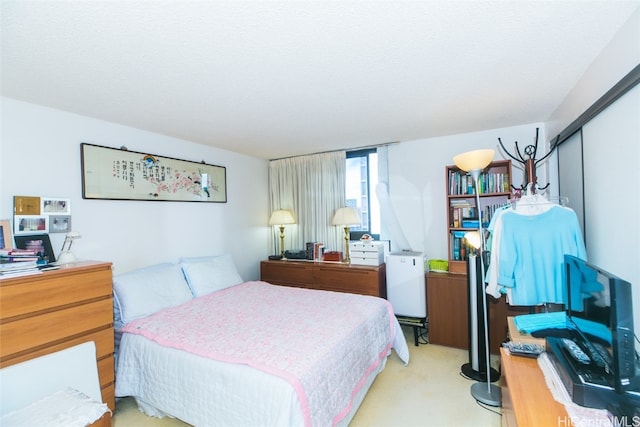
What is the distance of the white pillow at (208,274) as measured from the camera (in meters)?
2.93

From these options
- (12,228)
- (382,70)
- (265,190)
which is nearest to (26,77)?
(12,228)

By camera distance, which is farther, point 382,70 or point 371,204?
point 371,204

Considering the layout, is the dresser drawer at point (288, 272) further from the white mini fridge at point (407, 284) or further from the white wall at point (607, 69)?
the white wall at point (607, 69)

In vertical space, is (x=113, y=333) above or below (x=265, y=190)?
below

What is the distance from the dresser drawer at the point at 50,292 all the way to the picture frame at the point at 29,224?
0.66 meters

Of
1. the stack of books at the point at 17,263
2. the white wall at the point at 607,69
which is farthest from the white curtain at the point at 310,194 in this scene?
the stack of books at the point at 17,263

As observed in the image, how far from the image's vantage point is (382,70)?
1.80 m

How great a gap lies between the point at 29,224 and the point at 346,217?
298 centimetres

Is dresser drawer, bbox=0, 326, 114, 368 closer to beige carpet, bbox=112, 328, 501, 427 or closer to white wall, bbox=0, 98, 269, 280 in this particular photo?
beige carpet, bbox=112, 328, 501, 427

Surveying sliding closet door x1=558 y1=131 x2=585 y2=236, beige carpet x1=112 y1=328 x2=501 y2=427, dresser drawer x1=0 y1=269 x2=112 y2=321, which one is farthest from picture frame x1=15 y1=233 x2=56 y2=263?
sliding closet door x1=558 y1=131 x2=585 y2=236

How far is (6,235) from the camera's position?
6.66ft

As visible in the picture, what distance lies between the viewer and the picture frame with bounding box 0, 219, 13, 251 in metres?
2.01

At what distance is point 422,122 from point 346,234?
171cm

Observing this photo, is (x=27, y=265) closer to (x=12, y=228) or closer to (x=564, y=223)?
(x=12, y=228)
